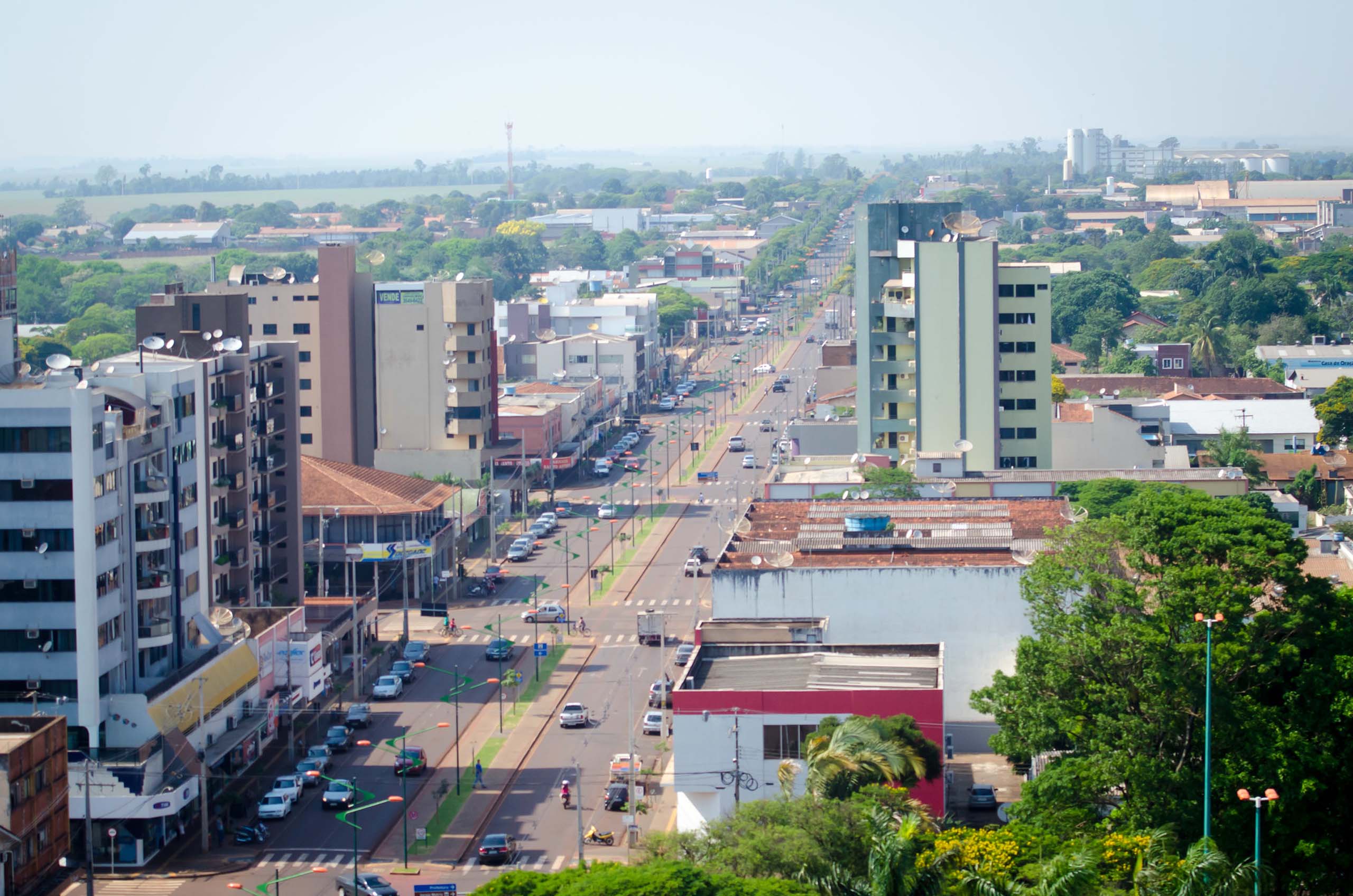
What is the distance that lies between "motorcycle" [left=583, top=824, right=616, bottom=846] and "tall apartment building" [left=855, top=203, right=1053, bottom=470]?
37156mm

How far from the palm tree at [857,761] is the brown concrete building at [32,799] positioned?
61.9ft

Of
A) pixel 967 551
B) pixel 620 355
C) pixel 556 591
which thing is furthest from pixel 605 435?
pixel 967 551

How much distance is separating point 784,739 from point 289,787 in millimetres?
16409

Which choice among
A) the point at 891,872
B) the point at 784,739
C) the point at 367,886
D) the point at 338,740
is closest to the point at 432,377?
the point at 338,740

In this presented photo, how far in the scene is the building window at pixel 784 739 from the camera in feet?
142

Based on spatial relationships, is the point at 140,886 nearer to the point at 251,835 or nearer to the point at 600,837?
the point at 251,835

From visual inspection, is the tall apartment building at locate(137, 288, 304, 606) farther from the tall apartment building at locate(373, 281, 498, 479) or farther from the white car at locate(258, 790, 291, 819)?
the tall apartment building at locate(373, 281, 498, 479)

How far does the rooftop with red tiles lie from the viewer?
5619cm

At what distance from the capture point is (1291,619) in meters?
40.1

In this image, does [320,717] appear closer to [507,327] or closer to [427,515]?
[427,515]

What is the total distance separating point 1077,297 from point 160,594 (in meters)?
121

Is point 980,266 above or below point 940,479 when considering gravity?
above

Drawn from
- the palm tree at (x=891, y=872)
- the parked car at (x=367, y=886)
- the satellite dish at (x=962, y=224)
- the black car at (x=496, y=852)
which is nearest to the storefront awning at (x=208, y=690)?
the parked car at (x=367, y=886)

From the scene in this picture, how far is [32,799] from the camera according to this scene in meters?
43.7
